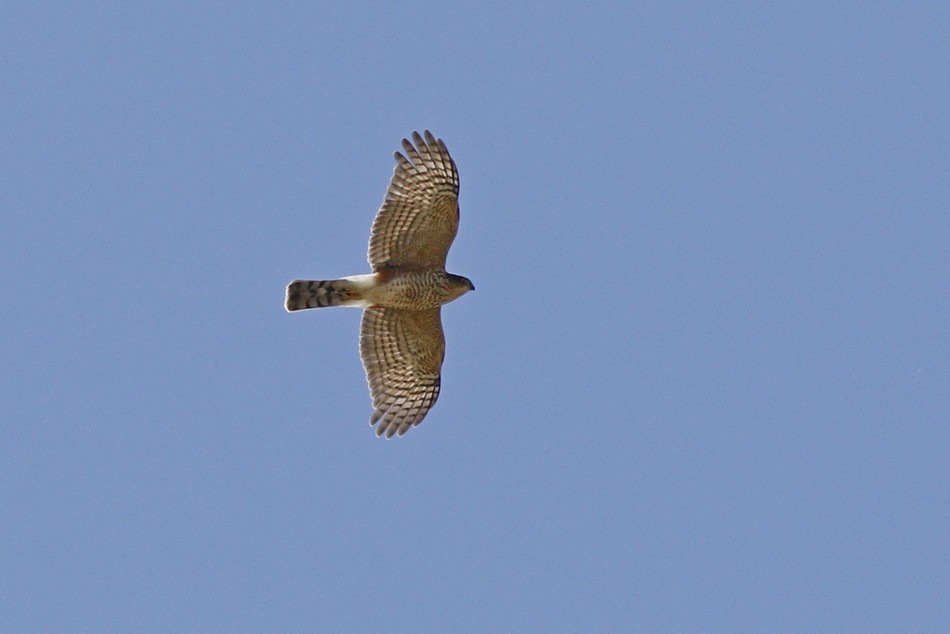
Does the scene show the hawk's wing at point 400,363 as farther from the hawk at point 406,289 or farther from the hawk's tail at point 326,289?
the hawk's tail at point 326,289

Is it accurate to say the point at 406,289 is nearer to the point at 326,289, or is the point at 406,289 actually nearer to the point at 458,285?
the point at 458,285

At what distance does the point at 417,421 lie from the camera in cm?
2459

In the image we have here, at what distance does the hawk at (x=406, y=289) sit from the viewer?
23.8 meters

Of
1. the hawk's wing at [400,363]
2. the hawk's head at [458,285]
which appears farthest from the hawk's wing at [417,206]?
the hawk's wing at [400,363]

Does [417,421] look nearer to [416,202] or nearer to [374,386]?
[374,386]

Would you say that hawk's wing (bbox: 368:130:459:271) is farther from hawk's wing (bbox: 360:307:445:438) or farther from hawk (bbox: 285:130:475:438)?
hawk's wing (bbox: 360:307:445:438)

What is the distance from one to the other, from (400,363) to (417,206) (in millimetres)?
2005

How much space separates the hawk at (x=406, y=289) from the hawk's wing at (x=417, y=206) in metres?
0.01

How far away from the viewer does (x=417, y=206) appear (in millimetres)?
23797

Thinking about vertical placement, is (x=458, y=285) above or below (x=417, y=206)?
below

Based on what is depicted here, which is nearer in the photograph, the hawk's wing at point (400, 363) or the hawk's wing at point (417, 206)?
the hawk's wing at point (417, 206)

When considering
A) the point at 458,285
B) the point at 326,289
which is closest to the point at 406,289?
the point at 458,285

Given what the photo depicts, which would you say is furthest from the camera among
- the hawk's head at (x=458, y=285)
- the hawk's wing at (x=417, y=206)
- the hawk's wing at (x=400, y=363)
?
the hawk's wing at (x=400, y=363)

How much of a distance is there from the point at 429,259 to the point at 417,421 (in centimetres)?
190
